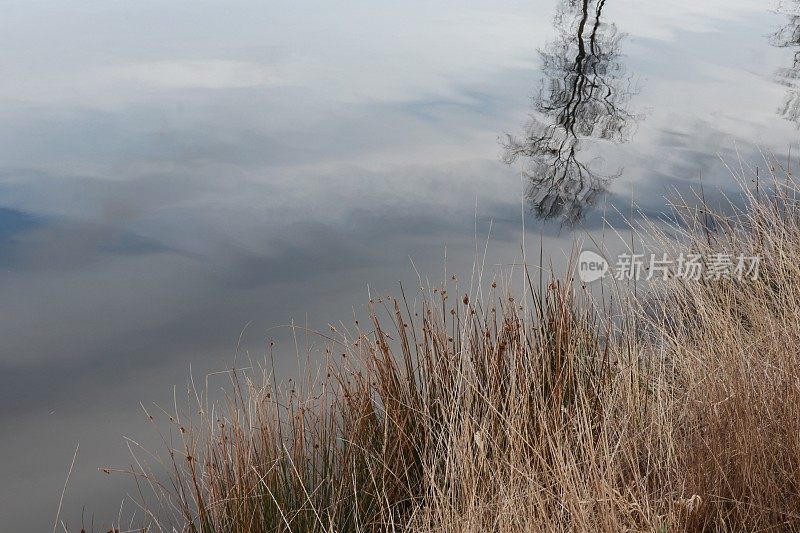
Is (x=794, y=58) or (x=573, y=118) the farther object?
(x=794, y=58)

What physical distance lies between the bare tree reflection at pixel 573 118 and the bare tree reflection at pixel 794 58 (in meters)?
1.78

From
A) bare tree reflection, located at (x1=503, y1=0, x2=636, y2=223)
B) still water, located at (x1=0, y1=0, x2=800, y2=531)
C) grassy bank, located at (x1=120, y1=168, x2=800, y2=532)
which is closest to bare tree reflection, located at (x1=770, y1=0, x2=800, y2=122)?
still water, located at (x1=0, y1=0, x2=800, y2=531)

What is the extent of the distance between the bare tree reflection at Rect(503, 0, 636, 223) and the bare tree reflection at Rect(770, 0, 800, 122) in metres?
1.78

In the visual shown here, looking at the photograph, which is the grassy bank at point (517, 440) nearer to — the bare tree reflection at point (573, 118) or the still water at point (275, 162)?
the still water at point (275, 162)

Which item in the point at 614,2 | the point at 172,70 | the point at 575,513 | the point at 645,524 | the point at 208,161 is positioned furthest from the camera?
the point at 614,2

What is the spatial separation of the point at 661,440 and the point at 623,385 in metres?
0.45

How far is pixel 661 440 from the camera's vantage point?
2.69 meters

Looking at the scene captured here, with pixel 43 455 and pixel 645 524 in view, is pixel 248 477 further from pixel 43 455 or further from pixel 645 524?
pixel 43 455

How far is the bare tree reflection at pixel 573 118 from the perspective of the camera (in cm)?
746

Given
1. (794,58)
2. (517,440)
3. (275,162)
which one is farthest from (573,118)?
(517,440)

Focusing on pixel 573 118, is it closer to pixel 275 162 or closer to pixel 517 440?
pixel 275 162

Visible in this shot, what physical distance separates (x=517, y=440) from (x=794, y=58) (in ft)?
34.6

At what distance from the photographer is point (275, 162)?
25.6 ft

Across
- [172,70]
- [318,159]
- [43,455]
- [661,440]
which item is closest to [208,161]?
[318,159]
